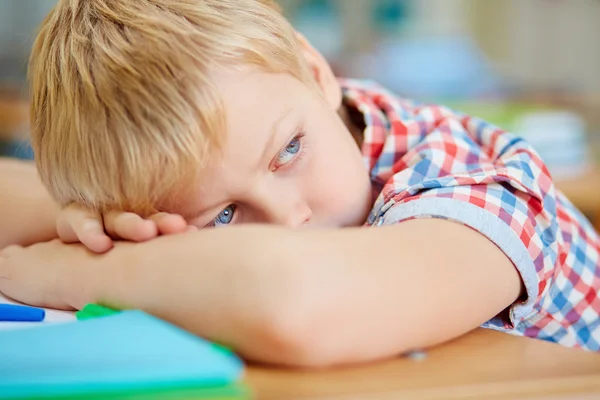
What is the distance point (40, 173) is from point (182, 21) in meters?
0.20

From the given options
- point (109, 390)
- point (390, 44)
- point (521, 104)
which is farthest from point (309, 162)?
point (390, 44)

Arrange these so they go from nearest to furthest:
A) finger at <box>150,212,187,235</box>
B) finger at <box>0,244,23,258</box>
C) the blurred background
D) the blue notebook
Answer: the blue notebook, finger at <box>150,212,187,235</box>, finger at <box>0,244,23,258</box>, the blurred background

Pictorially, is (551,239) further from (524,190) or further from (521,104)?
(521,104)

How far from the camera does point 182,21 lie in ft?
2.11

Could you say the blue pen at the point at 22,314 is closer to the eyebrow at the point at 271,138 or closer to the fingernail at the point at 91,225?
the fingernail at the point at 91,225

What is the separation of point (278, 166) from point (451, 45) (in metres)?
2.08

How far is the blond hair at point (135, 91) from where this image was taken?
0.60 meters

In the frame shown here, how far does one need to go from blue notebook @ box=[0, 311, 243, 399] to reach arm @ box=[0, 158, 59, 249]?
37 cm

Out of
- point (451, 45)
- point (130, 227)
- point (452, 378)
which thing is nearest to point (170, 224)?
point (130, 227)

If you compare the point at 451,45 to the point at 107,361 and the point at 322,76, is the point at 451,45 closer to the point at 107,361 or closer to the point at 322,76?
the point at 322,76

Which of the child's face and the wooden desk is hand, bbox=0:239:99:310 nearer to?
the child's face

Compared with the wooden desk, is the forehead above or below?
above

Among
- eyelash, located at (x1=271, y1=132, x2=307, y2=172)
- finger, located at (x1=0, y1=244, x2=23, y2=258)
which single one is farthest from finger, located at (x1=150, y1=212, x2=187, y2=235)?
finger, located at (x1=0, y1=244, x2=23, y2=258)

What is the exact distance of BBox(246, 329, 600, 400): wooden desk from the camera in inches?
16.2
